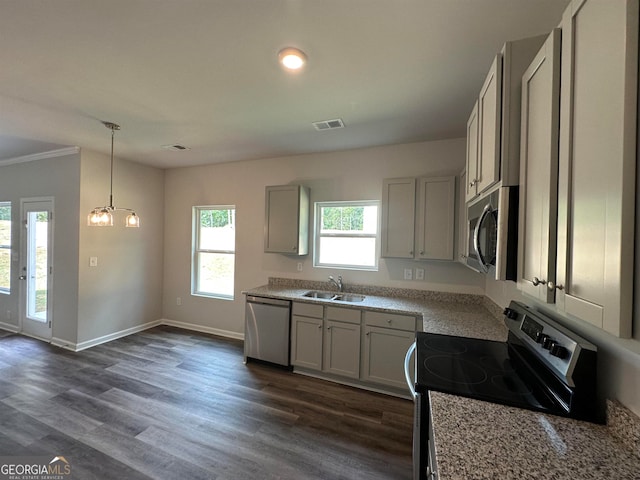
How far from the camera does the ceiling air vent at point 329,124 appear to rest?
269 cm

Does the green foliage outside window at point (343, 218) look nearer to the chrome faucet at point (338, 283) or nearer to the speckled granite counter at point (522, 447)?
the chrome faucet at point (338, 283)

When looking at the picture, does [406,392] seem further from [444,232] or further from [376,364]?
[444,232]

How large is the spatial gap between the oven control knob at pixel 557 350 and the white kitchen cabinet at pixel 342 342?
1837 mm

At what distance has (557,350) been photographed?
1.16 m

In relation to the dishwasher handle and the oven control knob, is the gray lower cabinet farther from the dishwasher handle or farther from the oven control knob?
the oven control knob

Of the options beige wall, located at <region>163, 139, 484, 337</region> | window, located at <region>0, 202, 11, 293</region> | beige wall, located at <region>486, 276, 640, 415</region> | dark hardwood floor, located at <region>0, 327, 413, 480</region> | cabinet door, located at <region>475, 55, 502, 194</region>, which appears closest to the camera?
beige wall, located at <region>486, 276, 640, 415</region>

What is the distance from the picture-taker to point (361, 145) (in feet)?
11.3

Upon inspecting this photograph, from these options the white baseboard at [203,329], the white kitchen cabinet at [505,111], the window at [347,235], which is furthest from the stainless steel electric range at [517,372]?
the white baseboard at [203,329]

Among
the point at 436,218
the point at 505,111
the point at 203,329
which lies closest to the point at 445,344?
the point at 505,111

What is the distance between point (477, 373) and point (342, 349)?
68.8 inches

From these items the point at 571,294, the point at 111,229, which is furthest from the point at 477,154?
the point at 111,229

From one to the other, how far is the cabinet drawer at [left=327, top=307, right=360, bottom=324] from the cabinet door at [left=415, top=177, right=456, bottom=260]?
910mm

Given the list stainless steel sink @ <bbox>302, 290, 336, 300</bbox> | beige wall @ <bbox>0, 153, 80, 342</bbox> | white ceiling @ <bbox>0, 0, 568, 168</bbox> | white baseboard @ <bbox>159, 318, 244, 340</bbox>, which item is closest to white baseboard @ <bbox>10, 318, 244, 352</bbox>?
white baseboard @ <bbox>159, 318, 244, 340</bbox>

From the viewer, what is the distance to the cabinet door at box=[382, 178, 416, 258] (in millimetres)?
3057
